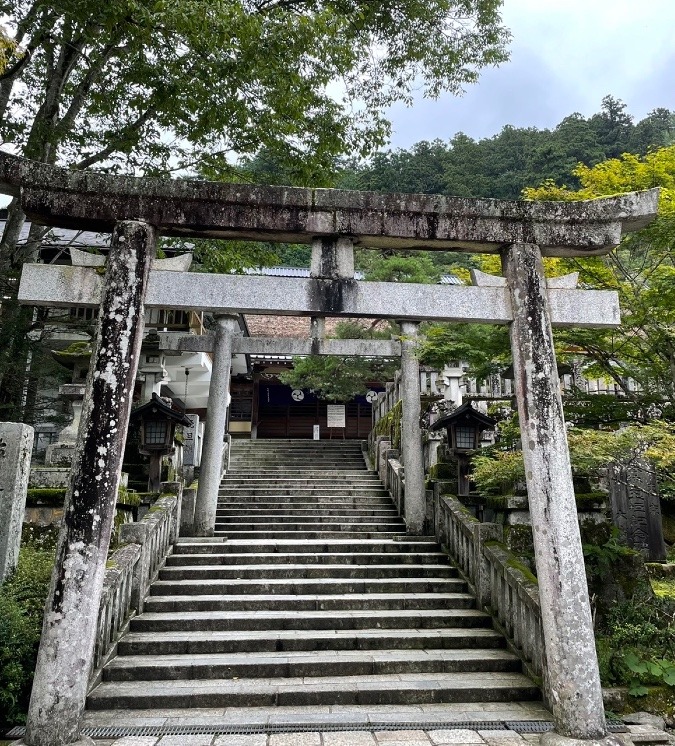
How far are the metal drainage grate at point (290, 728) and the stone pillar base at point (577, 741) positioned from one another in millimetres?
277

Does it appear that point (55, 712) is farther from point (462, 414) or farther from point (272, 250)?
point (272, 250)

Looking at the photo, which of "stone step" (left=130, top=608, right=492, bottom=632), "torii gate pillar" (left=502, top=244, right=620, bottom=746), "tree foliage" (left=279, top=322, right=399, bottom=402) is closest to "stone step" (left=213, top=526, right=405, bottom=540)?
"stone step" (left=130, top=608, right=492, bottom=632)

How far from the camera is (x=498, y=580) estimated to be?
6793mm

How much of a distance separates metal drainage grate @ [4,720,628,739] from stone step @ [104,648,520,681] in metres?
0.92

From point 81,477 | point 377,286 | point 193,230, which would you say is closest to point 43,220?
point 193,230

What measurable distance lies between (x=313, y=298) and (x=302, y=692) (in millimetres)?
3936

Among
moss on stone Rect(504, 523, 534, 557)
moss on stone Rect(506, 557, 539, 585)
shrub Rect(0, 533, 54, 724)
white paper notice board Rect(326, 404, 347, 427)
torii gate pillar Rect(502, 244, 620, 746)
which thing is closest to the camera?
torii gate pillar Rect(502, 244, 620, 746)

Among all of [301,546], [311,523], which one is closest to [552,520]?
[301,546]

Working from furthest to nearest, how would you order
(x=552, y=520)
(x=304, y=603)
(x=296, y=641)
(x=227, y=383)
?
(x=227, y=383), (x=304, y=603), (x=296, y=641), (x=552, y=520)

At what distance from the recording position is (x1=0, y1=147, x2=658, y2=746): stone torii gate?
459cm

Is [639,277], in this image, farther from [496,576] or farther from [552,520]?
[496,576]

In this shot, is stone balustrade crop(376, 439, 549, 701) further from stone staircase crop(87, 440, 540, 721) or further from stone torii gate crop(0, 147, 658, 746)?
stone torii gate crop(0, 147, 658, 746)

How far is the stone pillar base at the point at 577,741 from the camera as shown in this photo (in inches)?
173

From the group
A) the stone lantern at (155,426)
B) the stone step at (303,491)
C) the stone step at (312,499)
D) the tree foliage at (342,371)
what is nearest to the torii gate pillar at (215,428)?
the stone lantern at (155,426)
